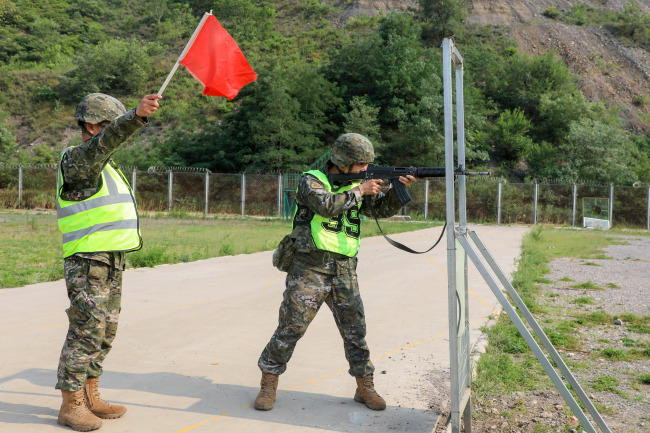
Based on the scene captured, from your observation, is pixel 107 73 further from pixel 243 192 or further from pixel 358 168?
pixel 358 168

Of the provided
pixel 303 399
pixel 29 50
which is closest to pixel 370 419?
pixel 303 399

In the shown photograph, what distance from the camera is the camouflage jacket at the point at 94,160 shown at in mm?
3271

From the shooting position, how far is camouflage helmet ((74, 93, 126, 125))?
3556mm

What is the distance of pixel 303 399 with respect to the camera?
4129 mm

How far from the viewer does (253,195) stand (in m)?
30.5

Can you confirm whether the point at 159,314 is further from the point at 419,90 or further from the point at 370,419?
the point at 419,90

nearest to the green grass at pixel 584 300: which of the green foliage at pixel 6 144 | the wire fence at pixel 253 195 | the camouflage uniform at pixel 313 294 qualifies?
the camouflage uniform at pixel 313 294

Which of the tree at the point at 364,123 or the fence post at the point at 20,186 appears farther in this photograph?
the tree at the point at 364,123

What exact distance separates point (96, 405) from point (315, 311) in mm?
1514

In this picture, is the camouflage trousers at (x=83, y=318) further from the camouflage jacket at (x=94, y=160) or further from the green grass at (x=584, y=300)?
the green grass at (x=584, y=300)

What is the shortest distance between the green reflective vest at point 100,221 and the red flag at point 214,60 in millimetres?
1117

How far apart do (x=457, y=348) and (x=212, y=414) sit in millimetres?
1690

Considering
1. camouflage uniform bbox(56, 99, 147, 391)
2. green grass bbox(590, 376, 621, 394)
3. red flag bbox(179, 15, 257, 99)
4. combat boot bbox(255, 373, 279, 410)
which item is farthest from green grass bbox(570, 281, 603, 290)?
camouflage uniform bbox(56, 99, 147, 391)

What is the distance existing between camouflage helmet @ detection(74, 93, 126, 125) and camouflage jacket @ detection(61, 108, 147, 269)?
8.6 inches
